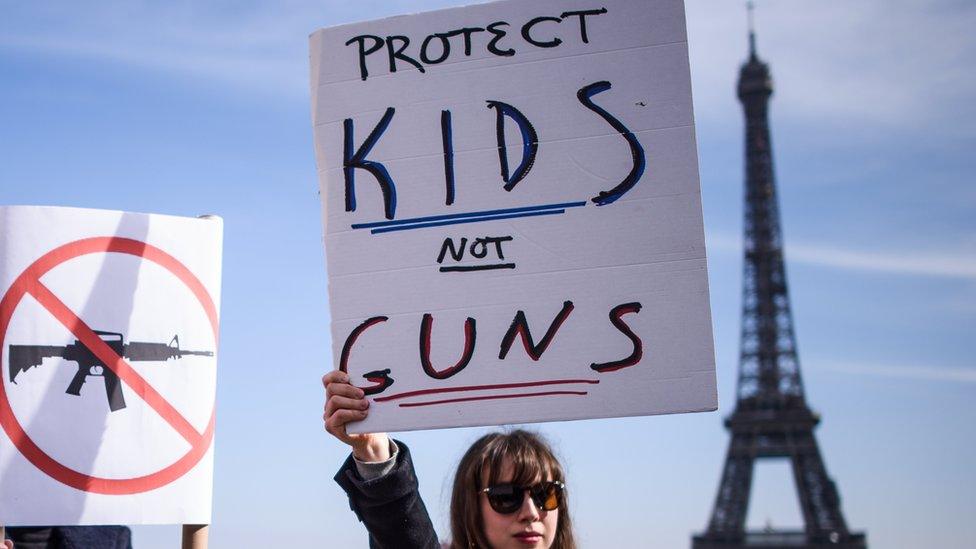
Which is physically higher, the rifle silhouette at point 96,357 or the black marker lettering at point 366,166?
the black marker lettering at point 366,166

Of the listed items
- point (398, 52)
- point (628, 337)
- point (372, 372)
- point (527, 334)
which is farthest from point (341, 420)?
point (398, 52)

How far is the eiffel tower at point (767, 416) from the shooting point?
55.3 m

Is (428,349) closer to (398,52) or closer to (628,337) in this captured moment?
(628,337)

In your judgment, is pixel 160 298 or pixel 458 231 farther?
pixel 160 298

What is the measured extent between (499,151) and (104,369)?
1.40 metres

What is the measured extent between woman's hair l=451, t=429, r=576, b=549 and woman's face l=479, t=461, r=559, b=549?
30 millimetres

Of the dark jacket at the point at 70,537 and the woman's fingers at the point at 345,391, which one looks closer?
the woman's fingers at the point at 345,391

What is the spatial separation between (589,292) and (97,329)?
1566mm

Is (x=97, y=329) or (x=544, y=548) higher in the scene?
(x=97, y=329)

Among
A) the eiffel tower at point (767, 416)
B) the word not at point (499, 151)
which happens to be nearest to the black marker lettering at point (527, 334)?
the word not at point (499, 151)

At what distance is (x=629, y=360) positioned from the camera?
11.3ft

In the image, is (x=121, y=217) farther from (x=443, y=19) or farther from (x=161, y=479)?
(x=443, y=19)

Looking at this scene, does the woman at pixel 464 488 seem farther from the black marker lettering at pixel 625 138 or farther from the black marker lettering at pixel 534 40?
the black marker lettering at pixel 534 40

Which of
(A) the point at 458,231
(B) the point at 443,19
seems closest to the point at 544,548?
→ (A) the point at 458,231
